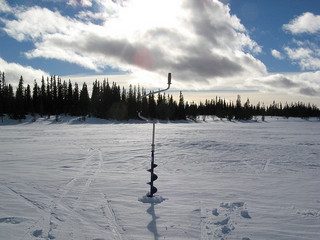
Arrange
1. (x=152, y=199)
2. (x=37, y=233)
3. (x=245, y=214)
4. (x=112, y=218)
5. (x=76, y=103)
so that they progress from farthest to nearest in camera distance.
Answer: (x=76, y=103) → (x=152, y=199) → (x=245, y=214) → (x=112, y=218) → (x=37, y=233)

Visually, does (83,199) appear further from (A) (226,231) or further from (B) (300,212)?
(B) (300,212)

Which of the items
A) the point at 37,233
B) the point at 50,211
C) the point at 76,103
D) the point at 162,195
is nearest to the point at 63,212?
the point at 50,211

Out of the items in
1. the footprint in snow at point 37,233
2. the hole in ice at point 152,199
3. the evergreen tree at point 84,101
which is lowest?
the footprint in snow at point 37,233

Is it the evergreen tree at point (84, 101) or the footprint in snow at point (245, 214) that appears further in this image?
the evergreen tree at point (84, 101)

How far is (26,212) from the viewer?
8.64 metres

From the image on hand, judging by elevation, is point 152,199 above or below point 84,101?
below

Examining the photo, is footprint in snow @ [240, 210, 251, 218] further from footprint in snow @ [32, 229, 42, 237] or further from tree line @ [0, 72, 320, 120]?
tree line @ [0, 72, 320, 120]

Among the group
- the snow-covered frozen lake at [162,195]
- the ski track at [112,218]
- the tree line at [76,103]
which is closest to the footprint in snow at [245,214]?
the snow-covered frozen lake at [162,195]

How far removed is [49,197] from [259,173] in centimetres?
884

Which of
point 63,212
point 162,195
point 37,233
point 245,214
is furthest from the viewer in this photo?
point 162,195

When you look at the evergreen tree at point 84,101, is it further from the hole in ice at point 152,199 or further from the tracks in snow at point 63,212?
the hole in ice at point 152,199

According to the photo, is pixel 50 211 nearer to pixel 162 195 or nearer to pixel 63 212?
pixel 63 212

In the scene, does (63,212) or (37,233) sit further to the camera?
(63,212)

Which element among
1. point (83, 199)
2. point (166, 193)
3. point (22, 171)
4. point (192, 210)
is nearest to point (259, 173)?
point (166, 193)
